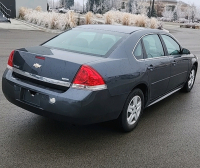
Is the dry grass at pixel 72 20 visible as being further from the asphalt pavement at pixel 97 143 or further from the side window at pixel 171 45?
the asphalt pavement at pixel 97 143

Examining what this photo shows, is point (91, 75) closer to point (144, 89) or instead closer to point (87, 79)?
point (87, 79)

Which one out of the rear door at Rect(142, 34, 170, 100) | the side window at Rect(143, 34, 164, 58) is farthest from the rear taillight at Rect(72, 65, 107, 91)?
the side window at Rect(143, 34, 164, 58)

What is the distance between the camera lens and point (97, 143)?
12.6 ft

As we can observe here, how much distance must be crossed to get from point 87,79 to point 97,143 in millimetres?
998

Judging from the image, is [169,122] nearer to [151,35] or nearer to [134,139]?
[134,139]

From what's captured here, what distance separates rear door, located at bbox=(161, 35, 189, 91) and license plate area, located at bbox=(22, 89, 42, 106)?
2.76 metres

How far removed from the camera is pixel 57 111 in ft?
11.4

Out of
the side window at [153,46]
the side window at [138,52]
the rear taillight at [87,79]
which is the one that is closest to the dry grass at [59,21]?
the side window at [153,46]

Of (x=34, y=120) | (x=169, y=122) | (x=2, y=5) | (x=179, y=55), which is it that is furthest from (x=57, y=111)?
(x=2, y=5)

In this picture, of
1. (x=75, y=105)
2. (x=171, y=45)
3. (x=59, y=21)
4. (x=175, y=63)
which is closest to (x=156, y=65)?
(x=175, y=63)

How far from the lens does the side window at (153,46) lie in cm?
463

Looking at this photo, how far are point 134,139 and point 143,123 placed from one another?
0.69 meters

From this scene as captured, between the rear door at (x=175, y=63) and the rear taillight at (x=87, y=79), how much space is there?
2.26 meters

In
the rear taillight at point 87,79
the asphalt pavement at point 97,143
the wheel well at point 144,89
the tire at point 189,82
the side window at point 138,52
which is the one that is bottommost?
the asphalt pavement at point 97,143
